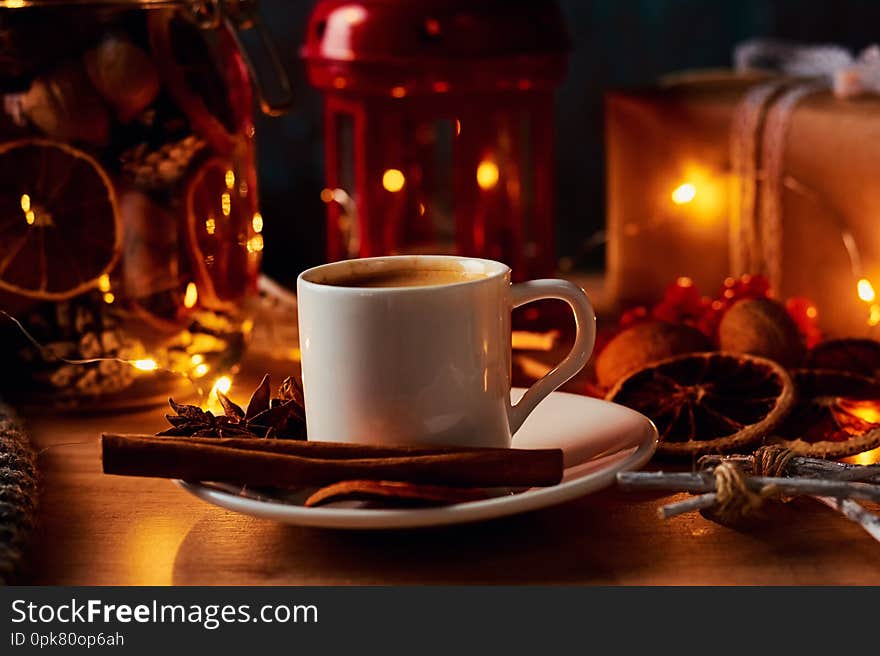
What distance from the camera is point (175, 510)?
712 mm

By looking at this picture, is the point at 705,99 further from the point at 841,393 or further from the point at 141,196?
the point at 141,196

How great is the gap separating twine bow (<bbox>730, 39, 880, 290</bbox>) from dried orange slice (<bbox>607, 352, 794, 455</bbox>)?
33 cm

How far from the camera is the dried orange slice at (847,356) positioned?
0.89m

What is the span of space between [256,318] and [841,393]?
1.98 ft

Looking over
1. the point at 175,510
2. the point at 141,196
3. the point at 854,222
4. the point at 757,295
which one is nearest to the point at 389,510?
A: the point at 175,510

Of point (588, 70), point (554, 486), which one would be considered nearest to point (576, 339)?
point (554, 486)

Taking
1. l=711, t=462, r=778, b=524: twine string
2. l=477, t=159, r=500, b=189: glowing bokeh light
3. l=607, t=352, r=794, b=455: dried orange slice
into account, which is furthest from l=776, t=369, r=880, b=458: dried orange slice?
l=477, t=159, r=500, b=189: glowing bokeh light

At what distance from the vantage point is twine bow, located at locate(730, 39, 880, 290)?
1094 millimetres

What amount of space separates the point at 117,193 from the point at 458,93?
0.32 m

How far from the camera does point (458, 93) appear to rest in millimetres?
1025

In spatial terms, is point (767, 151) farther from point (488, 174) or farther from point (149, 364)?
point (149, 364)

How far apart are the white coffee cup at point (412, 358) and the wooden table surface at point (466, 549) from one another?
2.2 inches

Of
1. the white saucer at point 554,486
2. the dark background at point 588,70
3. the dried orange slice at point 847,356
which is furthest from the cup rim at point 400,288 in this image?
the dark background at point 588,70

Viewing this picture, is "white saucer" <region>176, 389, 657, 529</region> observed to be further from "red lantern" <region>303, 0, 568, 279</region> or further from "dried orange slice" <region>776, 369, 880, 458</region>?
"red lantern" <region>303, 0, 568, 279</region>
